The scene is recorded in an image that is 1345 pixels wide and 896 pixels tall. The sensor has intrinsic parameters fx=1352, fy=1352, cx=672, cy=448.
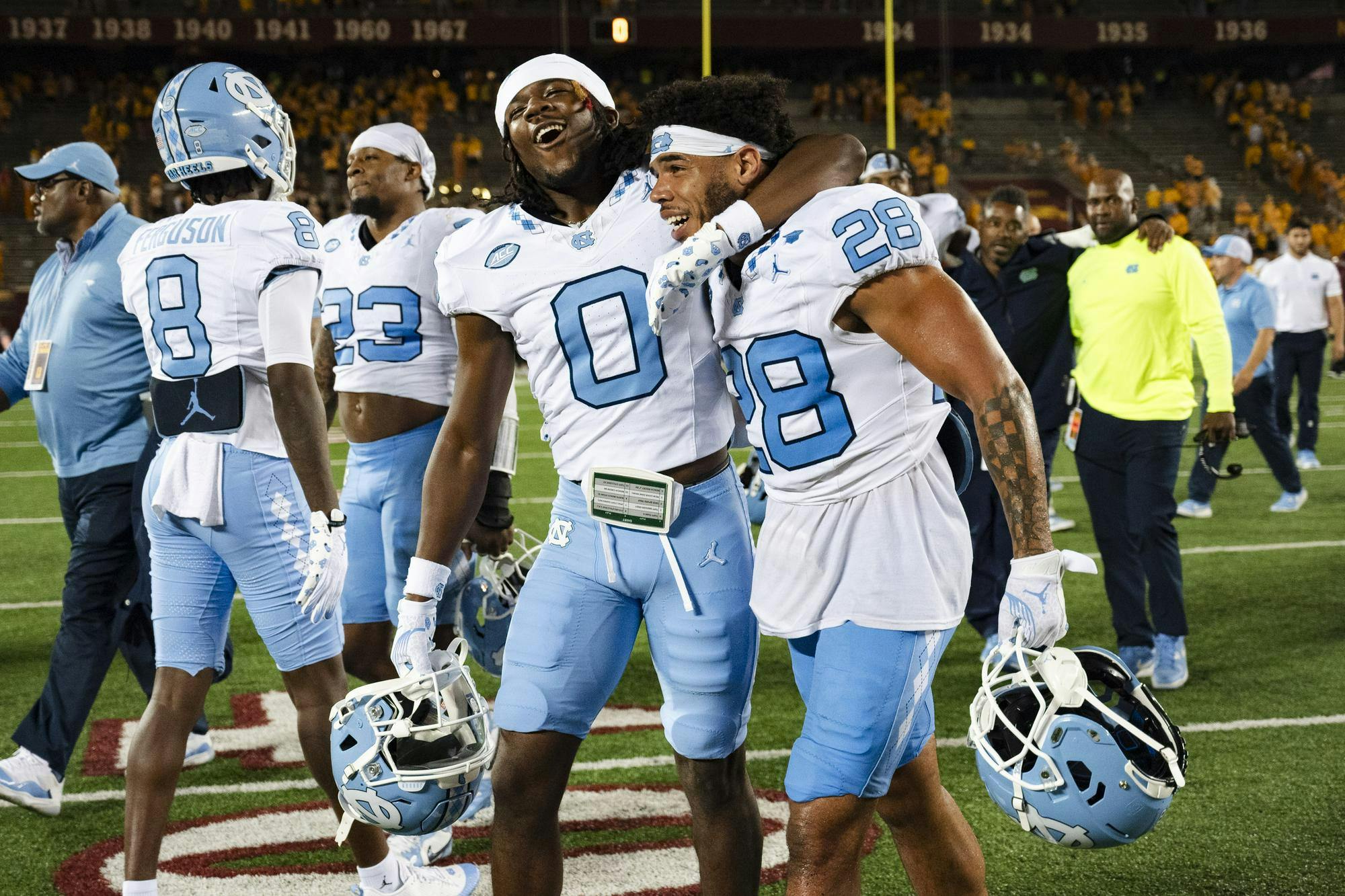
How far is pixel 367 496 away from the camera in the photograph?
13.3ft

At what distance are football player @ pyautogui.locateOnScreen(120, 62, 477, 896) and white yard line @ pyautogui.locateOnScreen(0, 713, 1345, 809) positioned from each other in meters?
1.10

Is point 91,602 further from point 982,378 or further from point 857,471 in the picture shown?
point 982,378

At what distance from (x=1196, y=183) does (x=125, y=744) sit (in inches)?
1124

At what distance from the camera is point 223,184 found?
3199 millimetres

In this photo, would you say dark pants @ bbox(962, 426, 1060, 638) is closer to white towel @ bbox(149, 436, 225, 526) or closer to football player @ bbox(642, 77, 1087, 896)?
football player @ bbox(642, 77, 1087, 896)

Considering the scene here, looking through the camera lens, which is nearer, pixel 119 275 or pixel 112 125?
pixel 119 275

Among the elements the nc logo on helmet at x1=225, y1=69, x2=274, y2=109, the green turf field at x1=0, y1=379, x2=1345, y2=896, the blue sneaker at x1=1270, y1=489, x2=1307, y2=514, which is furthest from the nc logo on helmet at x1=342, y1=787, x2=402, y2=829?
the blue sneaker at x1=1270, y1=489, x2=1307, y2=514

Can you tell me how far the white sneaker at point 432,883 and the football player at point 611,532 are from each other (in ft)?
2.34

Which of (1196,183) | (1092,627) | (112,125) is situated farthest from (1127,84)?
(1092,627)

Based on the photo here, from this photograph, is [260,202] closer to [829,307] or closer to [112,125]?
[829,307]

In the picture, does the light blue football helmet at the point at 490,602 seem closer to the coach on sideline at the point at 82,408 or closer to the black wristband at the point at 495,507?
the black wristband at the point at 495,507

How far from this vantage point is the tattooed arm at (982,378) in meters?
2.26

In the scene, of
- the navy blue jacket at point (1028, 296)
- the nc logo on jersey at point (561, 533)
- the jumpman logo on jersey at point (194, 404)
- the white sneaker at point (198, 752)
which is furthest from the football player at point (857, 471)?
the navy blue jacket at point (1028, 296)

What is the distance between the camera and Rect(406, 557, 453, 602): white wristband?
2.82m
